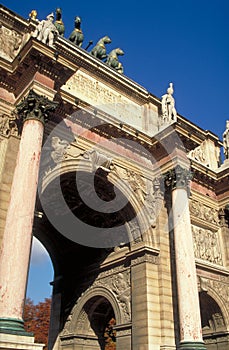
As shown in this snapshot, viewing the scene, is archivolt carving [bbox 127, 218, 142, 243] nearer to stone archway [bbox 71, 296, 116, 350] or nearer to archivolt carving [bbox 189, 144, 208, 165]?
stone archway [bbox 71, 296, 116, 350]

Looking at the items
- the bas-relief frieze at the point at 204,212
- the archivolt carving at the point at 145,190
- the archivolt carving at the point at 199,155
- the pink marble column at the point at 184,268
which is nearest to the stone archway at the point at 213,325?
the bas-relief frieze at the point at 204,212

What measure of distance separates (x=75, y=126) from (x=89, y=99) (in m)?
1.93

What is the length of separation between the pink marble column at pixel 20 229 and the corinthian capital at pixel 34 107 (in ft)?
0.09

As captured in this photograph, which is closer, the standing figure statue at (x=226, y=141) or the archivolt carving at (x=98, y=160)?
the archivolt carving at (x=98, y=160)

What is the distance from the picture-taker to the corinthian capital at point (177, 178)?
47.5ft

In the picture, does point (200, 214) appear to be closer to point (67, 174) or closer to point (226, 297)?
point (226, 297)

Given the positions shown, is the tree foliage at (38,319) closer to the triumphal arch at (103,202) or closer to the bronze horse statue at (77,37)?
the triumphal arch at (103,202)

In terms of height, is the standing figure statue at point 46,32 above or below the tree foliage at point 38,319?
above

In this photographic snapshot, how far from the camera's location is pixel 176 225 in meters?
13.7

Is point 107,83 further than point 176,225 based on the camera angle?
Yes

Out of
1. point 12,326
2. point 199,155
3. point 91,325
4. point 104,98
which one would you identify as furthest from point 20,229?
point 199,155

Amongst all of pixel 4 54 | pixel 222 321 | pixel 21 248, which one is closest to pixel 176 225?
pixel 222 321

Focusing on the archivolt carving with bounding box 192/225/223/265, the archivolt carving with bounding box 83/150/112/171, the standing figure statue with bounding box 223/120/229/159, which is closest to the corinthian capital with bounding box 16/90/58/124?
the archivolt carving with bounding box 83/150/112/171

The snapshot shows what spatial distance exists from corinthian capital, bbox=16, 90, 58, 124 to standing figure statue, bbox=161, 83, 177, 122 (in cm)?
618
